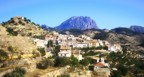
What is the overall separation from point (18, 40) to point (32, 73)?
567 cm

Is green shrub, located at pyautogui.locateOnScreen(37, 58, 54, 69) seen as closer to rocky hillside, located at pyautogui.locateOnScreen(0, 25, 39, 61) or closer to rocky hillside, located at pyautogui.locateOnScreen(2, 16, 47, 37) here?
rocky hillside, located at pyautogui.locateOnScreen(0, 25, 39, 61)

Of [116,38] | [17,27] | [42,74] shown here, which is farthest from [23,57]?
[116,38]

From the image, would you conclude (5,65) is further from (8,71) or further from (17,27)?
(17,27)

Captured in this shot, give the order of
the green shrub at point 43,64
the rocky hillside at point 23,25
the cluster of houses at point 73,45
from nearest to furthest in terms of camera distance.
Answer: the green shrub at point 43,64 → the cluster of houses at point 73,45 → the rocky hillside at point 23,25

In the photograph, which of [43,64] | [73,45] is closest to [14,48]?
[43,64]

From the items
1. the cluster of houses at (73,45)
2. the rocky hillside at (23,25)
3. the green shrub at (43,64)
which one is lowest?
the cluster of houses at (73,45)

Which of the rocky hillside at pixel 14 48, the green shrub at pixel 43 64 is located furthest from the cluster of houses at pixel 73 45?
the rocky hillside at pixel 14 48

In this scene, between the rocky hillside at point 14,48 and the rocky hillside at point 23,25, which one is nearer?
the rocky hillside at point 14,48

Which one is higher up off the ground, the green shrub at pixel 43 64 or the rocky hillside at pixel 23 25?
the rocky hillside at pixel 23 25

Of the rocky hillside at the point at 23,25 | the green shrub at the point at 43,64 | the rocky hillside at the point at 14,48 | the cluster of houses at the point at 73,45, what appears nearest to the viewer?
the rocky hillside at the point at 14,48

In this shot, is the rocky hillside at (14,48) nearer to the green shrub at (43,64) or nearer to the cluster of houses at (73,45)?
the green shrub at (43,64)

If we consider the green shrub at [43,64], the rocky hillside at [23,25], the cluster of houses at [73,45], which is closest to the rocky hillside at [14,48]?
the green shrub at [43,64]

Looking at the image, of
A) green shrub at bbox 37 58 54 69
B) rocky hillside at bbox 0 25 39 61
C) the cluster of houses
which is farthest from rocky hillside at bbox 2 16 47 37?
green shrub at bbox 37 58 54 69

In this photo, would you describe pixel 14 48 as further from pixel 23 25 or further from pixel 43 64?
pixel 23 25
